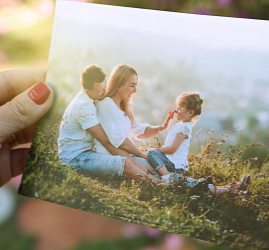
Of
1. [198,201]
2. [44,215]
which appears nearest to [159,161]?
[198,201]

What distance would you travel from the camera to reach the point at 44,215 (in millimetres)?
2178

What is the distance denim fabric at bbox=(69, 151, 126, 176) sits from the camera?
849 millimetres

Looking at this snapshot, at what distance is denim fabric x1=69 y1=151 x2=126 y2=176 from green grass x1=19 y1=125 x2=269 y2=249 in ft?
0.08

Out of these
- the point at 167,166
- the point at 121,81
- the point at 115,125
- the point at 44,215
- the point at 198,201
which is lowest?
the point at 44,215

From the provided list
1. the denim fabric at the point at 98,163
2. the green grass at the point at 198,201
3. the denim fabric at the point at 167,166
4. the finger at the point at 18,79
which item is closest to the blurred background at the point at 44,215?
the finger at the point at 18,79

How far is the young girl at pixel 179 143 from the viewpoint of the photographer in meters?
0.83

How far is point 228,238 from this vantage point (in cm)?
80

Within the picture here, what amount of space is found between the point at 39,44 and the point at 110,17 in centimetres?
126

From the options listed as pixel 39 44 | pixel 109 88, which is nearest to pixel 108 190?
pixel 109 88

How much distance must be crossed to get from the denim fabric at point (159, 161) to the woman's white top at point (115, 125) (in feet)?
0.28

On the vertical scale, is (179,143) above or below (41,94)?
below

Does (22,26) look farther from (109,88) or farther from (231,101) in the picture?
(231,101)

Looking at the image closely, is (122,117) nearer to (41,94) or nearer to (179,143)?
(179,143)

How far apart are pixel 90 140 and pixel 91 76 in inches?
9.7
